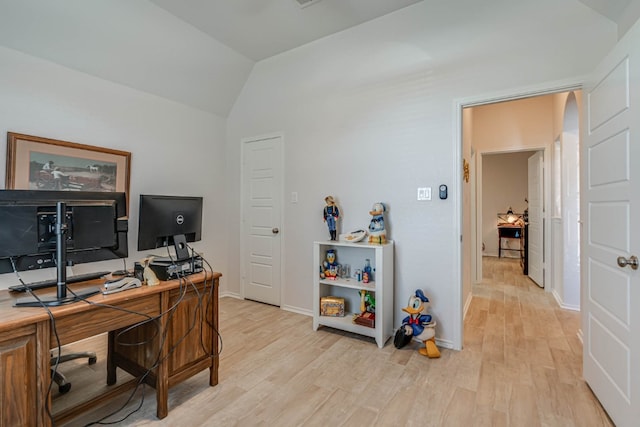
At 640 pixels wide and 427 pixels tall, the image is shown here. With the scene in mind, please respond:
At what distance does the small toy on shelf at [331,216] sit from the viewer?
3000 millimetres

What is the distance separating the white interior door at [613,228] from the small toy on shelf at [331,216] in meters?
1.93

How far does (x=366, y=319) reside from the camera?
269 cm

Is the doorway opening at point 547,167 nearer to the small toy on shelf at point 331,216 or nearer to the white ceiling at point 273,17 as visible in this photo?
the small toy on shelf at point 331,216

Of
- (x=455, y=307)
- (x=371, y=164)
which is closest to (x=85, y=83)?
(x=371, y=164)

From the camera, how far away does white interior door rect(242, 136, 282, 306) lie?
3.62 meters

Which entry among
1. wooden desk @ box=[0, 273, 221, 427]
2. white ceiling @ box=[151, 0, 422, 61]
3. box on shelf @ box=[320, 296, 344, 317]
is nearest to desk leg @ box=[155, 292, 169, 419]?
wooden desk @ box=[0, 273, 221, 427]

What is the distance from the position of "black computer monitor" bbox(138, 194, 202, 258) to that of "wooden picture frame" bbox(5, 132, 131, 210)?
1323mm

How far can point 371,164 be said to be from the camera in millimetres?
2932

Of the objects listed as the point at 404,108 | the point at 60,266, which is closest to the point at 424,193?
the point at 404,108

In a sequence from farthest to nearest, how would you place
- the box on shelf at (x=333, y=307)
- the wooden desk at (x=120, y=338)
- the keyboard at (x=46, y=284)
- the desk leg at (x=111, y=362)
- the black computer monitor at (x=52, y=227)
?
the box on shelf at (x=333, y=307) < the desk leg at (x=111, y=362) < the keyboard at (x=46, y=284) < the black computer monitor at (x=52, y=227) < the wooden desk at (x=120, y=338)

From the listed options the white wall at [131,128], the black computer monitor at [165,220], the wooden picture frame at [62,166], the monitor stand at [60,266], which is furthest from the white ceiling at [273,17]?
the monitor stand at [60,266]

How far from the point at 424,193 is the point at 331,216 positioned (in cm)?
92

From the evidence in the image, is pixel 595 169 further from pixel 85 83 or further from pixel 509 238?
pixel 509 238

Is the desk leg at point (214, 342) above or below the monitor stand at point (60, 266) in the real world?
below
